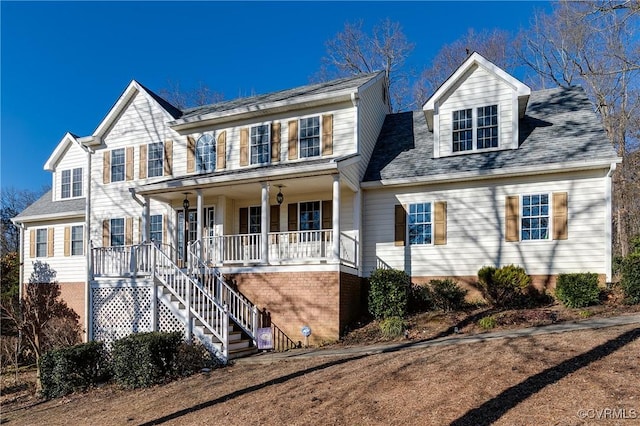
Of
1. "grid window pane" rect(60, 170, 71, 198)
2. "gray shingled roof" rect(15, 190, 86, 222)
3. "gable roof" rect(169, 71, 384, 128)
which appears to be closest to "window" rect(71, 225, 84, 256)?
"gray shingled roof" rect(15, 190, 86, 222)

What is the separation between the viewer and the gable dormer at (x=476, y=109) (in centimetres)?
1404

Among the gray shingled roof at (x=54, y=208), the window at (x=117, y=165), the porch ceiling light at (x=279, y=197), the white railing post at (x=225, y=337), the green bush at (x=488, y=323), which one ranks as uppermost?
the window at (x=117, y=165)

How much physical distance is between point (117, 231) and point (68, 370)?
7.84m

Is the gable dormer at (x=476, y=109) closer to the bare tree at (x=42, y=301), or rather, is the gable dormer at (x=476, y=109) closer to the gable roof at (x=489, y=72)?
the gable roof at (x=489, y=72)

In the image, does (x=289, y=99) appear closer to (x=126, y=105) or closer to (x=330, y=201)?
(x=330, y=201)

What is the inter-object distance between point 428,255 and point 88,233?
12313 mm

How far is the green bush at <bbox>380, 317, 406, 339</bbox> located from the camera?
11.4 m

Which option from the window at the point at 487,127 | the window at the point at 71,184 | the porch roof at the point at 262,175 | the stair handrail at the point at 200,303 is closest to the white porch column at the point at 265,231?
the porch roof at the point at 262,175

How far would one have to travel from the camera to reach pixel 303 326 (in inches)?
489

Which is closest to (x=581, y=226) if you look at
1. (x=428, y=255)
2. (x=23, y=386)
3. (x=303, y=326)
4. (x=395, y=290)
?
(x=428, y=255)

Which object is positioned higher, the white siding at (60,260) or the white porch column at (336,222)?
the white porch column at (336,222)

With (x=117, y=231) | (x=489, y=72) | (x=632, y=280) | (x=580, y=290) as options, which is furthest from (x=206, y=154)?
(x=632, y=280)

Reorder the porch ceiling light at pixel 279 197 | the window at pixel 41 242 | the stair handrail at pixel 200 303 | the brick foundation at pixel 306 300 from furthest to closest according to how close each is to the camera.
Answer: the window at pixel 41 242, the porch ceiling light at pixel 279 197, the brick foundation at pixel 306 300, the stair handrail at pixel 200 303

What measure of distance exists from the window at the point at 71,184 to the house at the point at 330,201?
3372 millimetres
